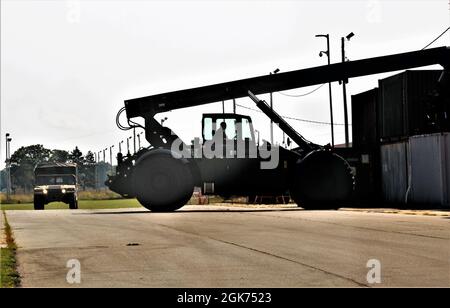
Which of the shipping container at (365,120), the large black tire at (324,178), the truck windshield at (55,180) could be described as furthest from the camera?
the truck windshield at (55,180)

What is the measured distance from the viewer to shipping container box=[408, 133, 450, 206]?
32.6m

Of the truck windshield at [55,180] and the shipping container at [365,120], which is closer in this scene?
the shipping container at [365,120]

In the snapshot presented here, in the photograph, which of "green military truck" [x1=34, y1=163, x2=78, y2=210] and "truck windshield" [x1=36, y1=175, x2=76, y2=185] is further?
"truck windshield" [x1=36, y1=175, x2=76, y2=185]

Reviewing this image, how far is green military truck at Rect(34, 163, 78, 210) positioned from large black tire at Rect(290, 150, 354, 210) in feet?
66.9

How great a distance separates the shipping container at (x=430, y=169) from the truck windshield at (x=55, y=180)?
1974 cm

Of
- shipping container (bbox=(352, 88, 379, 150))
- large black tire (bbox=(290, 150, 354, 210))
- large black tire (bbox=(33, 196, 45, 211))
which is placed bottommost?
large black tire (bbox=(33, 196, 45, 211))

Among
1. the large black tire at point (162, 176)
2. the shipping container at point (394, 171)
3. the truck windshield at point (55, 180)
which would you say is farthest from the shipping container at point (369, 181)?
the truck windshield at point (55, 180)

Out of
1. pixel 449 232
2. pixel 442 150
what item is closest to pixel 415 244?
pixel 449 232

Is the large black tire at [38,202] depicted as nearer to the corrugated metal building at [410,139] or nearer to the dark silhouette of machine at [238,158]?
the dark silhouette of machine at [238,158]

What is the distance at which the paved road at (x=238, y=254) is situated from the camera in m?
9.55

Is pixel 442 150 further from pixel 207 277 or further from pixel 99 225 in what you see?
pixel 207 277

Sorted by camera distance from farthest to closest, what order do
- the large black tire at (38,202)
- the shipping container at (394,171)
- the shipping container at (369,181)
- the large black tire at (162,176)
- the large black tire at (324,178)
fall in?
the large black tire at (38,202) < the shipping container at (369,181) < the shipping container at (394,171) < the large black tire at (324,178) < the large black tire at (162,176)

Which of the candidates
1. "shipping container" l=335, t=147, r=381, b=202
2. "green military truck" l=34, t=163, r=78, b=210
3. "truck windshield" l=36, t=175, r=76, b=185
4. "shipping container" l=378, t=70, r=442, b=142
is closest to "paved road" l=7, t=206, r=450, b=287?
"shipping container" l=378, t=70, r=442, b=142

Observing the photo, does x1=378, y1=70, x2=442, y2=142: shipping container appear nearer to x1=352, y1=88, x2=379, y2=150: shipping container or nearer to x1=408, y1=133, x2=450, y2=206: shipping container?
x1=408, y1=133, x2=450, y2=206: shipping container
